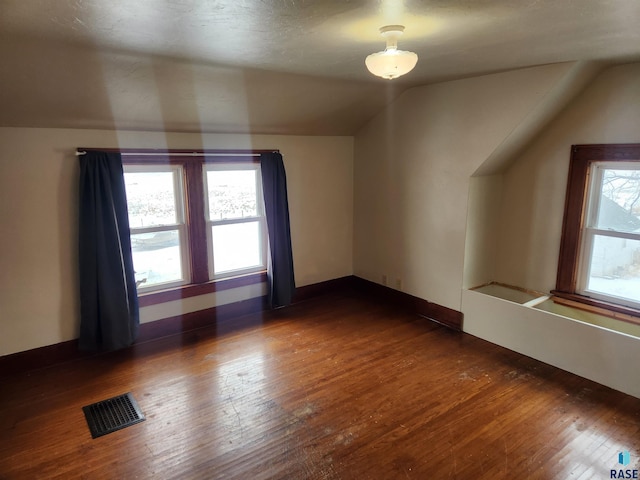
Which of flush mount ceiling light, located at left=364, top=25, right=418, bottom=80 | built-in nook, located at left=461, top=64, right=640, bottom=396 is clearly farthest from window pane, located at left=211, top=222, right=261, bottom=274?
flush mount ceiling light, located at left=364, top=25, right=418, bottom=80

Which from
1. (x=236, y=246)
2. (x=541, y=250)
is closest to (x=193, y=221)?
(x=236, y=246)

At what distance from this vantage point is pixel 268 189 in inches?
174

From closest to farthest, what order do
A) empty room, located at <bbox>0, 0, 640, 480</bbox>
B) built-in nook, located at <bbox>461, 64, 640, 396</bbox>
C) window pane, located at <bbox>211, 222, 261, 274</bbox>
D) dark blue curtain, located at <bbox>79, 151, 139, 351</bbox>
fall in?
empty room, located at <bbox>0, 0, 640, 480</bbox> < built-in nook, located at <bbox>461, 64, 640, 396</bbox> < dark blue curtain, located at <bbox>79, 151, 139, 351</bbox> < window pane, located at <bbox>211, 222, 261, 274</bbox>

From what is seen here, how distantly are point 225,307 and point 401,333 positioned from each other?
6.18 ft

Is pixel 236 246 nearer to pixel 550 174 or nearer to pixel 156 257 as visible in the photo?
pixel 156 257

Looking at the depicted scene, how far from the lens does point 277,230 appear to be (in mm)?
4512

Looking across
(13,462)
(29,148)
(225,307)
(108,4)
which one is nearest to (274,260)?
(225,307)

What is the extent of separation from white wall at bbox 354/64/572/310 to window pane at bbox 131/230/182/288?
7.56ft

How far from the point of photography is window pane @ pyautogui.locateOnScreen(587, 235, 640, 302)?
10.9 feet

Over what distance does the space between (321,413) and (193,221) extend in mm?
2272

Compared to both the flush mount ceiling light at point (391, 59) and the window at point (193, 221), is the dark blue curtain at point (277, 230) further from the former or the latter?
the flush mount ceiling light at point (391, 59)

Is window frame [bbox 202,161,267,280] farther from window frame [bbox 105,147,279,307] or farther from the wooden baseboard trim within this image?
the wooden baseboard trim

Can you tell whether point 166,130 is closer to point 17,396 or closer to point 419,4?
point 17,396

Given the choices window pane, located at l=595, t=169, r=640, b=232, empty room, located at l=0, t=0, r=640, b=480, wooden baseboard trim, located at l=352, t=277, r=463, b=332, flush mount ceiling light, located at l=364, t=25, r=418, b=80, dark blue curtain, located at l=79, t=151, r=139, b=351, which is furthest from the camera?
wooden baseboard trim, located at l=352, t=277, r=463, b=332
